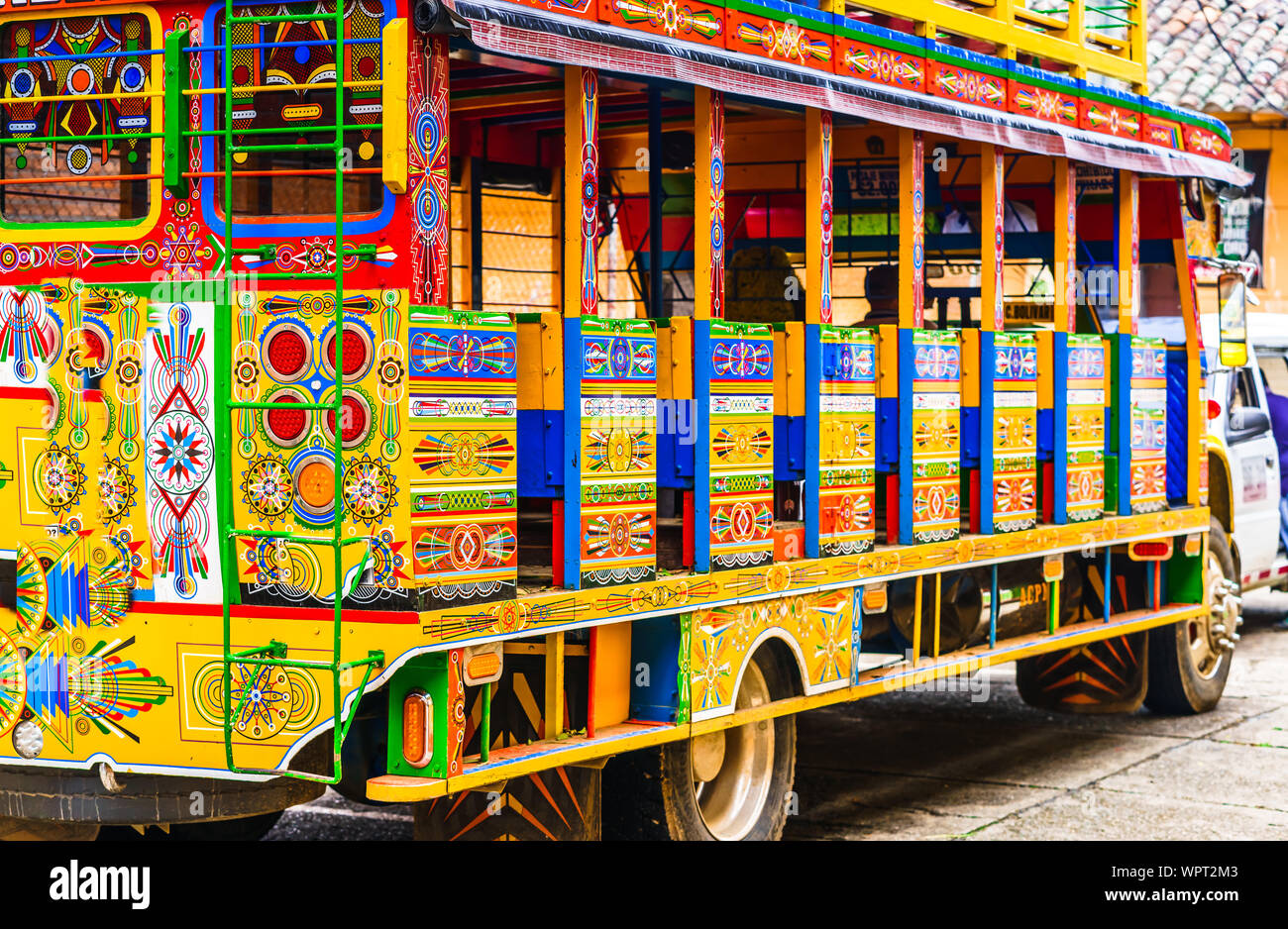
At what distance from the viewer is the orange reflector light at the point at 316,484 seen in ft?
17.2

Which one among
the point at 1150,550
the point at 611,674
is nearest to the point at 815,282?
the point at 611,674

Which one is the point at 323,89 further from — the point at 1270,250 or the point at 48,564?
the point at 1270,250

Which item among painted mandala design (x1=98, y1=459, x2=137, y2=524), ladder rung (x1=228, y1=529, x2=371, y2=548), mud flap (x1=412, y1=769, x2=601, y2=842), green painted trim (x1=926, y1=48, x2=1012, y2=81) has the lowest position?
mud flap (x1=412, y1=769, x2=601, y2=842)

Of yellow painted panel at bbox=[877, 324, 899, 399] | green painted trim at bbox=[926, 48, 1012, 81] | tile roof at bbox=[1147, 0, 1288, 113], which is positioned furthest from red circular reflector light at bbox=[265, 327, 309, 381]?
tile roof at bbox=[1147, 0, 1288, 113]

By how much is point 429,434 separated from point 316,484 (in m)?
0.35

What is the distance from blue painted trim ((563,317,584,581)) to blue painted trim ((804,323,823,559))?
1451mm

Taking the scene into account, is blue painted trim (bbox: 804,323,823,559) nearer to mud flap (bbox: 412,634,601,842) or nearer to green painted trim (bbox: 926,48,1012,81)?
mud flap (bbox: 412,634,601,842)

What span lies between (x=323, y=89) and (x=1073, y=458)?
4.88 meters

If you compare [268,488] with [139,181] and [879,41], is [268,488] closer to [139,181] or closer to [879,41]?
[139,181]

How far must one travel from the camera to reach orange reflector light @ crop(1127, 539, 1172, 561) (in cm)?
991

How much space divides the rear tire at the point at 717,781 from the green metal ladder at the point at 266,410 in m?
1.54

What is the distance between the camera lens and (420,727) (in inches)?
211

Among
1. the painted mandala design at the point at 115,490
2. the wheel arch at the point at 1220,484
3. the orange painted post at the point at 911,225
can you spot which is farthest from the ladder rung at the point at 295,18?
the wheel arch at the point at 1220,484

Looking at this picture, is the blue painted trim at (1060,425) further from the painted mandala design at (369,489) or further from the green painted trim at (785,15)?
the painted mandala design at (369,489)
